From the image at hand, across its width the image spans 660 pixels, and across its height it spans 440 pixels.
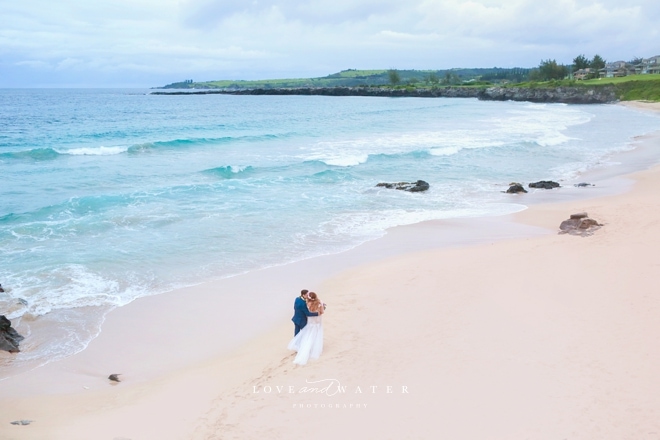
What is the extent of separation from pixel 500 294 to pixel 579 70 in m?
141

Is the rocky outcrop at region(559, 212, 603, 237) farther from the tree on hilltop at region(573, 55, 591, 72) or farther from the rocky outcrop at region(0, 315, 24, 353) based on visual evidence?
the tree on hilltop at region(573, 55, 591, 72)

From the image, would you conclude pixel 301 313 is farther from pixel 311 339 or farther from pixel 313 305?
pixel 311 339

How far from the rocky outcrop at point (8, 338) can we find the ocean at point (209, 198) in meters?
0.20

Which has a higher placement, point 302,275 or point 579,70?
point 579,70

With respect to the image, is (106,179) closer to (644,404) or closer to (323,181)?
(323,181)

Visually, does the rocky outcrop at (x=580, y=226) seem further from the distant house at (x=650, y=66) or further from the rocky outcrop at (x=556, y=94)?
the distant house at (x=650, y=66)

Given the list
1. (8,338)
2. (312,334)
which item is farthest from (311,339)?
(8,338)

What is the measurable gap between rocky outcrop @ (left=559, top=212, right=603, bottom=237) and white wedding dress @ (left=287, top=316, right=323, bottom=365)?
954 cm

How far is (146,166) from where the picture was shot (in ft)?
98.8

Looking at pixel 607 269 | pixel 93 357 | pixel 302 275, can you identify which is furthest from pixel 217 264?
pixel 607 269

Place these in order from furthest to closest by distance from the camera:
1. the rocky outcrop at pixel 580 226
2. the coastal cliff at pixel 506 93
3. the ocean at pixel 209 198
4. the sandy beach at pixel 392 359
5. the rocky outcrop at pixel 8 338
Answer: the coastal cliff at pixel 506 93, the rocky outcrop at pixel 580 226, the ocean at pixel 209 198, the rocky outcrop at pixel 8 338, the sandy beach at pixel 392 359

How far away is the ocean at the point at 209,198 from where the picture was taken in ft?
42.4

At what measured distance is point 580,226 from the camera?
15.4 metres

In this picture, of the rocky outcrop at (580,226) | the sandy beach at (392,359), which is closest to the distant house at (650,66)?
the rocky outcrop at (580,226)
